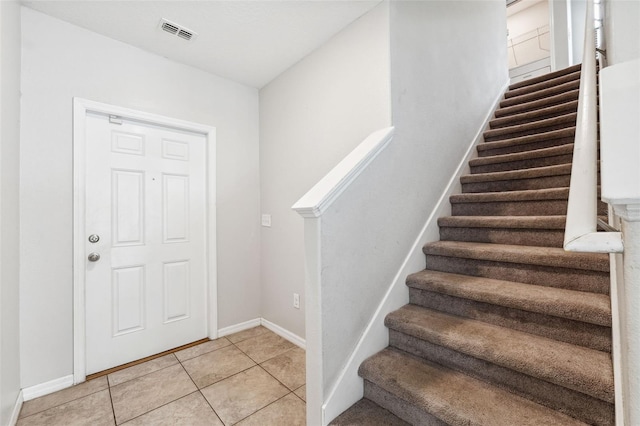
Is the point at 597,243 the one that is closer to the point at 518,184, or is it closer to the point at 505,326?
the point at 505,326

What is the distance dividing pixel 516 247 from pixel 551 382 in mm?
818

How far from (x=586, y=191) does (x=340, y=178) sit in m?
0.93

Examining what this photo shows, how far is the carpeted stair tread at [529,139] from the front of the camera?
2.18 metres

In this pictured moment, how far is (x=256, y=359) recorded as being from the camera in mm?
2184

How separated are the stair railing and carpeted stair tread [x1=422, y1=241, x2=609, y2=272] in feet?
2.69

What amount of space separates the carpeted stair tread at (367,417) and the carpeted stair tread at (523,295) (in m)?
0.72

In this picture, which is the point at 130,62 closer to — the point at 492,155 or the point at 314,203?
the point at 314,203

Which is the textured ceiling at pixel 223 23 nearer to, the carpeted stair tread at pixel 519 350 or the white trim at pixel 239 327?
the carpeted stair tread at pixel 519 350

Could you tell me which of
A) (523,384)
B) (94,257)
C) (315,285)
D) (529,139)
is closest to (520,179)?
(529,139)

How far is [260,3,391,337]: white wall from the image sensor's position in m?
1.88

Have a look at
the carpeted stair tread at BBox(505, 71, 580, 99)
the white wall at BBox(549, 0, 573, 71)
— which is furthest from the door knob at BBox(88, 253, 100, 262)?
the white wall at BBox(549, 0, 573, 71)

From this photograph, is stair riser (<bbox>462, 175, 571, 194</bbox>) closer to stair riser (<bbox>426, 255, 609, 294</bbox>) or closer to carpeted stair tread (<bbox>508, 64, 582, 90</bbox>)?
stair riser (<bbox>426, 255, 609, 294</bbox>)

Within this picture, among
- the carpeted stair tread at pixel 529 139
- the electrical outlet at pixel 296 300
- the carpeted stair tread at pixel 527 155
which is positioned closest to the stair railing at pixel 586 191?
the carpeted stair tread at pixel 527 155

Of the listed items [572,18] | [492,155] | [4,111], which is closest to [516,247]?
[492,155]
